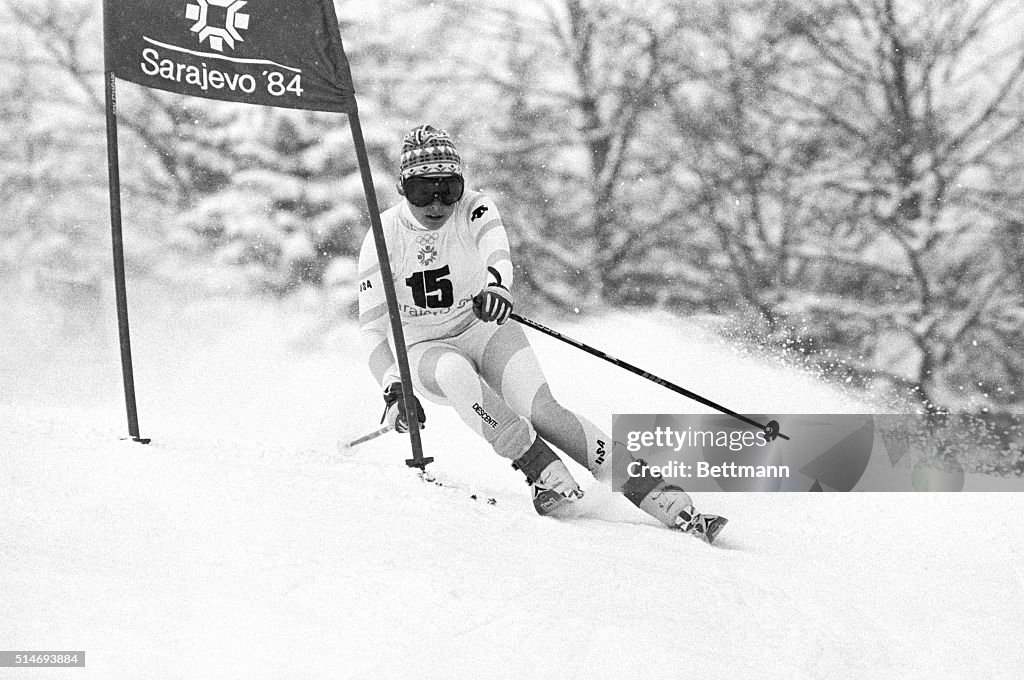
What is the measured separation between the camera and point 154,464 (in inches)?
95.2

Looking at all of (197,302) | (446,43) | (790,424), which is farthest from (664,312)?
(197,302)

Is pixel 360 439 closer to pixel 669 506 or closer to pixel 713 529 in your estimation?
pixel 669 506

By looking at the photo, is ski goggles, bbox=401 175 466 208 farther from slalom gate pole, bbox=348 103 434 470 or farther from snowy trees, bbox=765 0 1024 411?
snowy trees, bbox=765 0 1024 411

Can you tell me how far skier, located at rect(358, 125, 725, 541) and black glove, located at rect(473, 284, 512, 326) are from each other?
0.05 feet

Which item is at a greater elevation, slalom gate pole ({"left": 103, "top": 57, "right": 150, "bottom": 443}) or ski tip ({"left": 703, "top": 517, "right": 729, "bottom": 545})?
slalom gate pole ({"left": 103, "top": 57, "right": 150, "bottom": 443})

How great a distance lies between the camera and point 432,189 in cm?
299

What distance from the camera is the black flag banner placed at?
2.88 m

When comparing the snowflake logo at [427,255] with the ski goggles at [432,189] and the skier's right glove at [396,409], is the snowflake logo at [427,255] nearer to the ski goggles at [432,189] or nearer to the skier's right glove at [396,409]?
the ski goggles at [432,189]

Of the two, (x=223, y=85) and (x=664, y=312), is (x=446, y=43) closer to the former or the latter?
(x=664, y=312)

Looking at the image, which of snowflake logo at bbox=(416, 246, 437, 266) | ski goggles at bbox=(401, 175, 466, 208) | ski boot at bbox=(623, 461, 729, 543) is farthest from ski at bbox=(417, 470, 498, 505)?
ski goggles at bbox=(401, 175, 466, 208)

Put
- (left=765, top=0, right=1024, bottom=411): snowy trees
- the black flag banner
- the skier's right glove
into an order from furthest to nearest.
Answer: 1. (left=765, top=0, right=1024, bottom=411): snowy trees
2. the skier's right glove
3. the black flag banner

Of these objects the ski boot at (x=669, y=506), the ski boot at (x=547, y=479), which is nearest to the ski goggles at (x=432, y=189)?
the ski boot at (x=547, y=479)

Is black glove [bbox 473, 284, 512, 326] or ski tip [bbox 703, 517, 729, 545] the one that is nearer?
black glove [bbox 473, 284, 512, 326]

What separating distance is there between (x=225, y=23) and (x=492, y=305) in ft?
4.52
